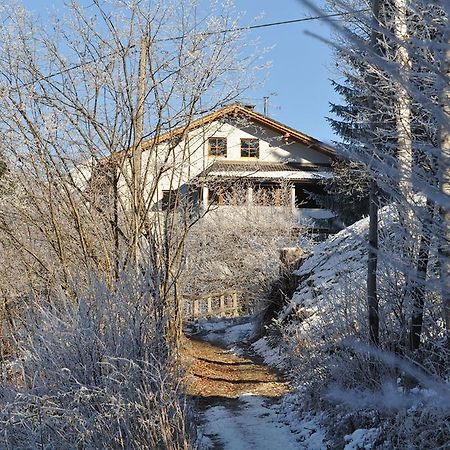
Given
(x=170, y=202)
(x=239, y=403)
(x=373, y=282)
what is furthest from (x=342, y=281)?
(x=170, y=202)

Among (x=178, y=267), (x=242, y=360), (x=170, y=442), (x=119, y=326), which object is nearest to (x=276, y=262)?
(x=242, y=360)

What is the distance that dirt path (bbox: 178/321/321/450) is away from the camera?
6598mm

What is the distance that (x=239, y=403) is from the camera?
8414mm

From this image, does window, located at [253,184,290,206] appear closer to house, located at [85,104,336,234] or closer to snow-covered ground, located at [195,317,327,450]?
house, located at [85,104,336,234]

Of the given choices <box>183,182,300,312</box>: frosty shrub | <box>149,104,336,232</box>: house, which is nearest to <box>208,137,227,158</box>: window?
<box>149,104,336,232</box>: house

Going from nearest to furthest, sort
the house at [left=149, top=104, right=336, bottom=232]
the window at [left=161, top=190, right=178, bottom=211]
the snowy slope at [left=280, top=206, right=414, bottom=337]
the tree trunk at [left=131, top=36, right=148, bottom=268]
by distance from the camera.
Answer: the snowy slope at [left=280, top=206, right=414, bottom=337] → the tree trunk at [left=131, top=36, right=148, bottom=268] → the window at [left=161, top=190, right=178, bottom=211] → the house at [left=149, top=104, right=336, bottom=232]

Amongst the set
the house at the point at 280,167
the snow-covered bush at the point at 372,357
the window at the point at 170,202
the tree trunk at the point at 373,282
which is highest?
the house at the point at 280,167

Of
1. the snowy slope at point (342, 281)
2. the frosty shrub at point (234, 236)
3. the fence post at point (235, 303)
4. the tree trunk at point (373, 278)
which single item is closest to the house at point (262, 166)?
the frosty shrub at point (234, 236)

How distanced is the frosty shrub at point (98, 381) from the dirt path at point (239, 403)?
120 cm

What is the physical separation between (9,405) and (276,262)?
39.6 ft

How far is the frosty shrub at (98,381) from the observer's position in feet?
15.8

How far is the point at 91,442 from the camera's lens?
15.8 feet

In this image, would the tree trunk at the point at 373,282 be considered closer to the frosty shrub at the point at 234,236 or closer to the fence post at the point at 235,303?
the frosty shrub at the point at 234,236

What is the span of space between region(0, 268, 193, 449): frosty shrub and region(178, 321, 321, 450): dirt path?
120 cm
